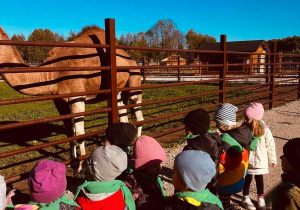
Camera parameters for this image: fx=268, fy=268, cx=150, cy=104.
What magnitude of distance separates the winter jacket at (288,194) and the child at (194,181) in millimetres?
376

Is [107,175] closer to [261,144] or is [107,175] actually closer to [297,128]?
[261,144]

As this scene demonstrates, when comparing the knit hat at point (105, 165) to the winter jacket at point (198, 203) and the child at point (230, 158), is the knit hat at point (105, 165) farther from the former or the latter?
the child at point (230, 158)

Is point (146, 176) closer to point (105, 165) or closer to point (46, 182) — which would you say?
point (105, 165)

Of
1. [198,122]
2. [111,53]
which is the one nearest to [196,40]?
[111,53]

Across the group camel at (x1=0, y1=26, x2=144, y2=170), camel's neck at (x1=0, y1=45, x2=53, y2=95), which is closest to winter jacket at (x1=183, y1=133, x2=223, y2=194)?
camel at (x1=0, y1=26, x2=144, y2=170)

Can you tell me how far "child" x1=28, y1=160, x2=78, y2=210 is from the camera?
5.38 feet

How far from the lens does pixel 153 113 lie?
8.56 meters

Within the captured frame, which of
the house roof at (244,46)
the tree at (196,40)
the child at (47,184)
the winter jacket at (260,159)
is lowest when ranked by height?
the winter jacket at (260,159)

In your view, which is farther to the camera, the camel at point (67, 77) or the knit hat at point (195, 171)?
the camel at point (67, 77)

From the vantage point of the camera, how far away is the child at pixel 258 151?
2910 mm

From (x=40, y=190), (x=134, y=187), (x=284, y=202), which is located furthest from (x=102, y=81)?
(x=284, y=202)

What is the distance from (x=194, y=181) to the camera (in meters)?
1.69

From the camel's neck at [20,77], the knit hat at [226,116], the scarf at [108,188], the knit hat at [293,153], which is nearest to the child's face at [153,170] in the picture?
the scarf at [108,188]

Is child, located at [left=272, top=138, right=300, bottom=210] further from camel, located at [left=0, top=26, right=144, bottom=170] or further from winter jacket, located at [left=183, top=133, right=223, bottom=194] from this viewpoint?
camel, located at [left=0, top=26, right=144, bottom=170]
